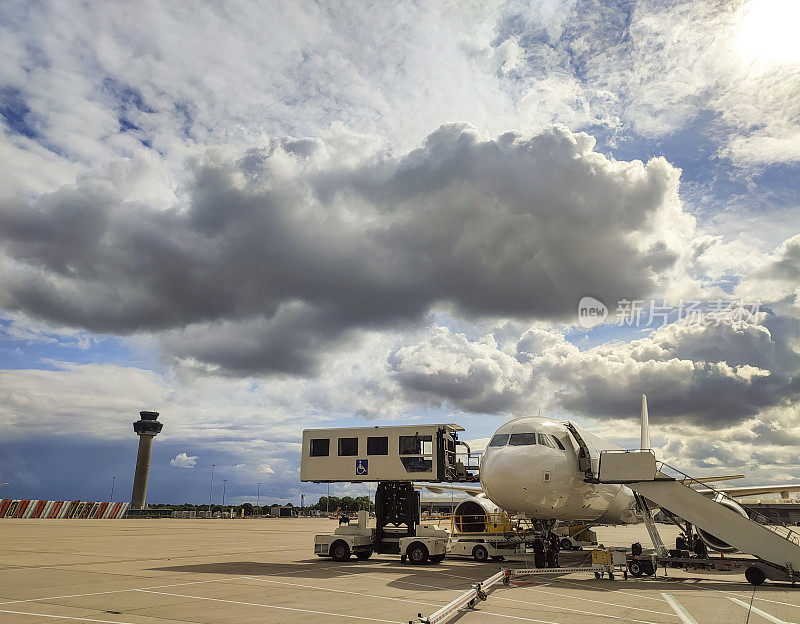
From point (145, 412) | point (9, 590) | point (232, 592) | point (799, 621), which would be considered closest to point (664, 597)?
point (799, 621)

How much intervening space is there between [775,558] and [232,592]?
15.3 metres

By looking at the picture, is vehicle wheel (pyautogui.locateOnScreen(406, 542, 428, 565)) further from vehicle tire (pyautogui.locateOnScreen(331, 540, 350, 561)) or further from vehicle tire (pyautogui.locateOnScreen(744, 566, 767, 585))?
vehicle tire (pyautogui.locateOnScreen(744, 566, 767, 585))

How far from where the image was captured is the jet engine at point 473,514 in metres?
28.2

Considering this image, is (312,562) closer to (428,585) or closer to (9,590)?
(428,585)

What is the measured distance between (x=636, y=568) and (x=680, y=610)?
7405 millimetres

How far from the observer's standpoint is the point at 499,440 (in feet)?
69.2

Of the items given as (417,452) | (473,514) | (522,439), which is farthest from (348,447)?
(522,439)

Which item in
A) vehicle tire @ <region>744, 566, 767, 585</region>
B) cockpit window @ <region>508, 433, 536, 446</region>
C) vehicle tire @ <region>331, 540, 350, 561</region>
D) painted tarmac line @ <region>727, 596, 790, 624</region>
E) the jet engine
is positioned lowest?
painted tarmac line @ <region>727, 596, 790, 624</region>

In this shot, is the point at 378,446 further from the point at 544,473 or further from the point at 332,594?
the point at 332,594

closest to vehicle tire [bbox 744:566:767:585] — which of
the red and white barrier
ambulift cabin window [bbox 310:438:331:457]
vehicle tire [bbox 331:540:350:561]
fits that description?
vehicle tire [bbox 331:540:350:561]

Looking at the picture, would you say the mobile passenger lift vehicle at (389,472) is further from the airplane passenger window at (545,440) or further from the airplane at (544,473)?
the airplane passenger window at (545,440)

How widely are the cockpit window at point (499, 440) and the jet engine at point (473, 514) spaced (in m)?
8.07

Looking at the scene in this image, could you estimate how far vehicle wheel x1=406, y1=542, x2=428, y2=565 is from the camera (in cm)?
2334

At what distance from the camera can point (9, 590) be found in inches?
559
